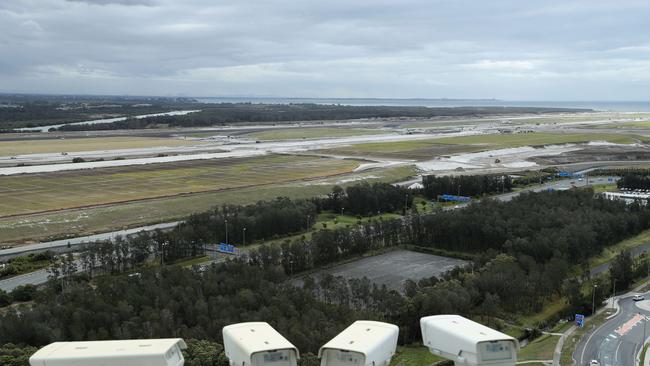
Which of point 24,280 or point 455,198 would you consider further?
point 455,198

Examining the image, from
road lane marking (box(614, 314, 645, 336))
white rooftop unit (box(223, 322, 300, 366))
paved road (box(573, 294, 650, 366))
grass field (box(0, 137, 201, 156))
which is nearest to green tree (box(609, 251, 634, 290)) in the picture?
paved road (box(573, 294, 650, 366))

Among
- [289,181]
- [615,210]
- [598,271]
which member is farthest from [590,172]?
[598,271]

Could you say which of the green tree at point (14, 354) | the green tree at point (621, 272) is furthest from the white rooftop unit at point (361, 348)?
the green tree at point (621, 272)

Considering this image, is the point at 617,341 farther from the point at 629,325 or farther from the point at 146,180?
the point at 146,180

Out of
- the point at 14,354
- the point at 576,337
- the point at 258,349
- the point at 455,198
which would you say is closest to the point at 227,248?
the point at 14,354

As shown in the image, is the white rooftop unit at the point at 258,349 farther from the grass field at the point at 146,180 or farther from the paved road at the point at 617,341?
the grass field at the point at 146,180

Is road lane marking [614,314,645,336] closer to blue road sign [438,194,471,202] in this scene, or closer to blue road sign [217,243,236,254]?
blue road sign [217,243,236,254]
